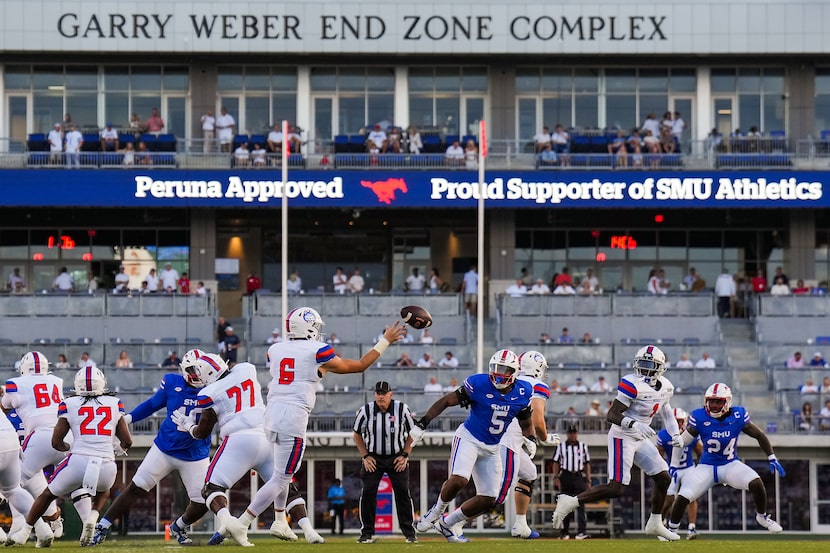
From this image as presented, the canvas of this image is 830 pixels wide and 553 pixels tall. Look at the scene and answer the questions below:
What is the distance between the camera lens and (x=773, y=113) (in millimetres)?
45312

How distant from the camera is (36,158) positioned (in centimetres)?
4300

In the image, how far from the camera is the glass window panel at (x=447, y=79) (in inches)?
1781

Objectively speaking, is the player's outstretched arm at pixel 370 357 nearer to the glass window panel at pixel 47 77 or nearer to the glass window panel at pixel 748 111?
the glass window panel at pixel 47 77

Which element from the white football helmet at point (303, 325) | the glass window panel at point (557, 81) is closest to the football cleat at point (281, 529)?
the white football helmet at point (303, 325)

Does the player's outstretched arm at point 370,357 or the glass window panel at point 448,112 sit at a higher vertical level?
the glass window panel at point 448,112

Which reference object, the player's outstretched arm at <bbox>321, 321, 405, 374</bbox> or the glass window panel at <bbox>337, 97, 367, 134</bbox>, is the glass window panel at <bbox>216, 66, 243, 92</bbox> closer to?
the glass window panel at <bbox>337, 97, 367, 134</bbox>

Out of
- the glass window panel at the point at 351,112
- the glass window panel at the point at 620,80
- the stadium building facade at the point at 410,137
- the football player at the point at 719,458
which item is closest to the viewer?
the football player at the point at 719,458

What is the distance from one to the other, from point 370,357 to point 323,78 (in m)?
29.3

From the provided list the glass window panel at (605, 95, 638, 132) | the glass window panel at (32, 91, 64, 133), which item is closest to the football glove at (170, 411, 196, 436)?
the glass window panel at (32, 91, 64, 133)

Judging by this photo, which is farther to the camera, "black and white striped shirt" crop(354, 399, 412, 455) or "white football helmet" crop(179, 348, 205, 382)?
"black and white striped shirt" crop(354, 399, 412, 455)

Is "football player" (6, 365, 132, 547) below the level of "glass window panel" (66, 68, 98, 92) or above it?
below

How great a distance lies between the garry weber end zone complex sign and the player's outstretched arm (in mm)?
25768

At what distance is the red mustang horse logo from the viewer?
42.9 meters

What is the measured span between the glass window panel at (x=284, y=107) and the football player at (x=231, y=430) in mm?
27911
